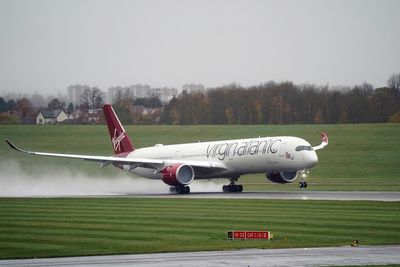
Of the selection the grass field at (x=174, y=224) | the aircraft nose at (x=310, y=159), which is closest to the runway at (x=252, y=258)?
the grass field at (x=174, y=224)

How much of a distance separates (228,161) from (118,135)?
1823 centimetres

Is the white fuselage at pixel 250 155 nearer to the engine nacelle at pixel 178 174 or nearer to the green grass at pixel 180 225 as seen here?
the engine nacelle at pixel 178 174

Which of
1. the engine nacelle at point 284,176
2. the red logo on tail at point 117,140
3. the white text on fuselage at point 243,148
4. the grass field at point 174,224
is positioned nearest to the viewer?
the grass field at point 174,224

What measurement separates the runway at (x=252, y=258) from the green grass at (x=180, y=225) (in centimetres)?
153

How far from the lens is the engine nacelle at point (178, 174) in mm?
80000

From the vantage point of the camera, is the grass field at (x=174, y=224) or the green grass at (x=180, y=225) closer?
the green grass at (x=180, y=225)

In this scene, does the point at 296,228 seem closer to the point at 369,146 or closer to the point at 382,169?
the point at 382,169

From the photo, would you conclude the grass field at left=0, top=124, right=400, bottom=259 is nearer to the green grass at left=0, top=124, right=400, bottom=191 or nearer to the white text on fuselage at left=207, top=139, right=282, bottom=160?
the white text on fuselage at left=207, top=139, right=282, bottom=160

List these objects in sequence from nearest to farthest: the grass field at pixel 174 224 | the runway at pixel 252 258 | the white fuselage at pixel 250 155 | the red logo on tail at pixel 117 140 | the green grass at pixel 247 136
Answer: the runway at pixel 252 258
the grass field at pixel 174 224
the white fuselage at pixel 250 155
the red logo on tail at pixel 117 140
the green grass at pixel 247 136

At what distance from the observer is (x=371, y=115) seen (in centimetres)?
17900

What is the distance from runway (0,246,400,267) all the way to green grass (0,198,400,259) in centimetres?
153

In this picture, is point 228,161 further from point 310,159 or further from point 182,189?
point 310,159

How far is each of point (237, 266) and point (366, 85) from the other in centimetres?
16504

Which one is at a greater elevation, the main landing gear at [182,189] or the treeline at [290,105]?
the treeline at [290,105]
